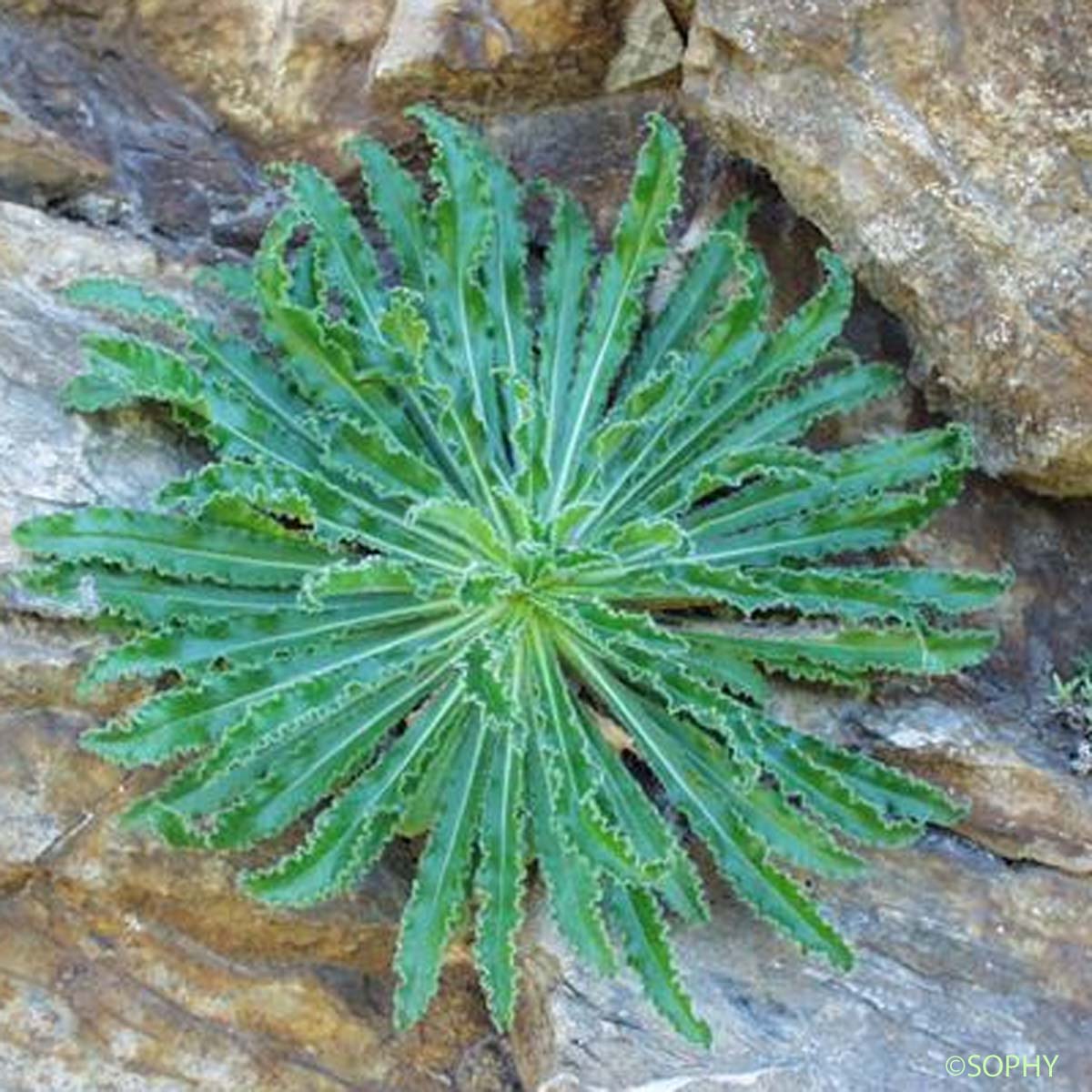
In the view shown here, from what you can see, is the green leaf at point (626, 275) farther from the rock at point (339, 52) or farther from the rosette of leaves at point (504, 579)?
the rock at point (339, 52)

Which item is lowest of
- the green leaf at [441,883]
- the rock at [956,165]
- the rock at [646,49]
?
the green leaf at [441,883]

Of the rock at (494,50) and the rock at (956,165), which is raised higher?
the rock at (956,165)

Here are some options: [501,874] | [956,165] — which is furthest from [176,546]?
[956,165]

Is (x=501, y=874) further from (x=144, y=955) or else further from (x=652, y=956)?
(x=144, y=955)

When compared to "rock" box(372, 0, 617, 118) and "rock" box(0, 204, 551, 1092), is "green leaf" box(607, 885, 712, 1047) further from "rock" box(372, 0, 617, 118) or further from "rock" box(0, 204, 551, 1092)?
"rock" box(372, 0, 617, 118)

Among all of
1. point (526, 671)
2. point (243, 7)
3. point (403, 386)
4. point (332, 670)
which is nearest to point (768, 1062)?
point (526, 671)

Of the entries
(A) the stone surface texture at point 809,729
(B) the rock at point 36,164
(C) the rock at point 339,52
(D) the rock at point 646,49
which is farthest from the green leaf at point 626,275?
(B) the rock at point 36,164

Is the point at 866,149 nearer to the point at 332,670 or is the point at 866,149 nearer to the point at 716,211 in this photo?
the point at 716,211
